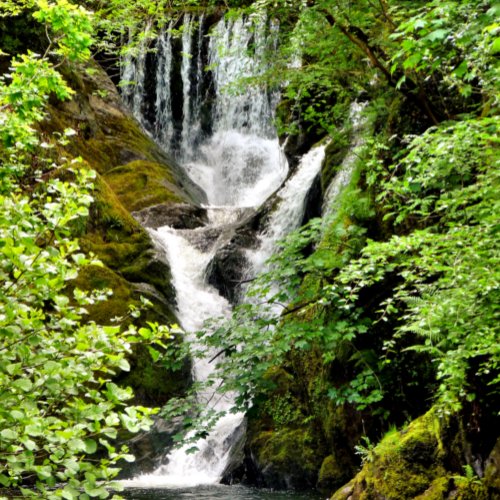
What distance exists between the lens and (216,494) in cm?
875

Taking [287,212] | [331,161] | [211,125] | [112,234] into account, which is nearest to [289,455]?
[331,161]

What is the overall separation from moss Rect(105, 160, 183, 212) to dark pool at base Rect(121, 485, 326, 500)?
34.7 feet

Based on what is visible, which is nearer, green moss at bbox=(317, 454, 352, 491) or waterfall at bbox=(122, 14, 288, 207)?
green moss at bbox=(317, 454, 352, 491)

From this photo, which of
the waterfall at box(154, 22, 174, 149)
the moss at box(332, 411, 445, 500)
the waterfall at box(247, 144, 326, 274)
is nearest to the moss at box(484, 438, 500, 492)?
the moss at box(332, 411, 445, 500)

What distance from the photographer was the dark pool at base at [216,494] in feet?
26.6

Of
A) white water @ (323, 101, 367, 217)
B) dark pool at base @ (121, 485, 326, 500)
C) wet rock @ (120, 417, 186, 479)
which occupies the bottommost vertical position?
dark pool at base @ (121, 485, 326, 500)

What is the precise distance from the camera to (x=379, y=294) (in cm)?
775

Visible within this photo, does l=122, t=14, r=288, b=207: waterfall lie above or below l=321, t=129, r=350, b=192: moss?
above

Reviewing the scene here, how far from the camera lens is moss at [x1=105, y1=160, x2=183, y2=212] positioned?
18688 millimetres

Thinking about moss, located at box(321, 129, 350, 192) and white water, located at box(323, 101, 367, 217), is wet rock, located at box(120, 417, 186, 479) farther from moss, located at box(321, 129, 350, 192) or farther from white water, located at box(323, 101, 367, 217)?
moss, located at box(321, 129, 350, 192)

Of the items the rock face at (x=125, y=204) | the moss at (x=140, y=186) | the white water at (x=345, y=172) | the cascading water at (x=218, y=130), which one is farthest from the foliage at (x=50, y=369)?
the cascading water at (x=218, y=130)

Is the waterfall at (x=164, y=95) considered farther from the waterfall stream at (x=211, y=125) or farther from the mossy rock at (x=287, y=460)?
the mossy rock at (x=287, y=460)

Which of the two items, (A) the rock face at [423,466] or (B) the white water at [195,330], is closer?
(A) the rock face at [423,466]

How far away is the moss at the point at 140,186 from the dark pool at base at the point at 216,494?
1057 cm
